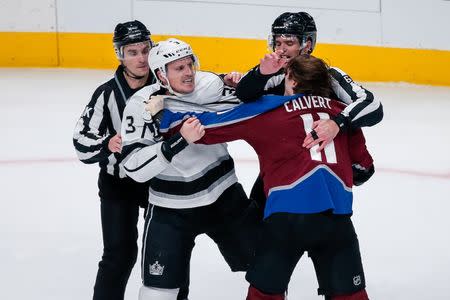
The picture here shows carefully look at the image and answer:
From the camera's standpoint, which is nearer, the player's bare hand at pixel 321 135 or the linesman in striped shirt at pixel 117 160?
the player's bare hand at pixel 321 135

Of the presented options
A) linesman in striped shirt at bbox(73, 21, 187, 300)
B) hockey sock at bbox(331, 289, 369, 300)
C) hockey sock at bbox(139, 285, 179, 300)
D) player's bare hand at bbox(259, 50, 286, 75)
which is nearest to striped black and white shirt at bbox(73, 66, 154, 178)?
linesman in striped shirt at bbox(73, 21, 187, 300)

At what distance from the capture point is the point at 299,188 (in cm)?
289

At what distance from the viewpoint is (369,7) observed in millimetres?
8648

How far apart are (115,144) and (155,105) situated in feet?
0.89

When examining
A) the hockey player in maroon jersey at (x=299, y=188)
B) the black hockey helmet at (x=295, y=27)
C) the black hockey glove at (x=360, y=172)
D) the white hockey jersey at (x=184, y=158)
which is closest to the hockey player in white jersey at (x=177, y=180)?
the white hockey jersey at (x=184, y=158)

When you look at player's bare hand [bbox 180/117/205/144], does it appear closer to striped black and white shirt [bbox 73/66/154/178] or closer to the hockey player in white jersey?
the hockey player in white jersey

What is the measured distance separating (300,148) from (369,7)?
604 centimetres

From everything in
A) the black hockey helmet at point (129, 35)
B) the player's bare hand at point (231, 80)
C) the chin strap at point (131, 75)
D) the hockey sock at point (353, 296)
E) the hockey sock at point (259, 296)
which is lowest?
the hockey sock at point (353, 296)

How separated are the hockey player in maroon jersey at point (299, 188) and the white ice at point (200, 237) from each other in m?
1.24

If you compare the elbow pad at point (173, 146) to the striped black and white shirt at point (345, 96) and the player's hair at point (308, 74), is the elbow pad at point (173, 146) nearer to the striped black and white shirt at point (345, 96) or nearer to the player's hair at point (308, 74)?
the striped black and white shirt at point (345, 96)

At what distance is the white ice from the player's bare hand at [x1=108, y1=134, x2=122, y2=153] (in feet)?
3.58

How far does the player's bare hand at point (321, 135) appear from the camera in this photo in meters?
2.89
